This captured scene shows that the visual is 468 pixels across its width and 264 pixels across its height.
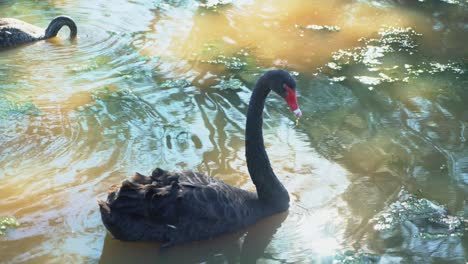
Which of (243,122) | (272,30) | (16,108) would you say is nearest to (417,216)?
(243,122)

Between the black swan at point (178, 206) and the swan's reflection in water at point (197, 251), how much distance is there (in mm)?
56

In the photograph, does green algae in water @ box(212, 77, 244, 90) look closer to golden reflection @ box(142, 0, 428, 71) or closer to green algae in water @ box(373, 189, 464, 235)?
golden reflection @ box(142, 0, 428, 71)

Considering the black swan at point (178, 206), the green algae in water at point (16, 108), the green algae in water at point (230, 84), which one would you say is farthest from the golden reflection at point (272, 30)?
the black swan at point (178, 206)

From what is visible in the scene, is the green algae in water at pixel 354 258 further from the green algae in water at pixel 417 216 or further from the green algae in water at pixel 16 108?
the green algae in water at pixel 16 108

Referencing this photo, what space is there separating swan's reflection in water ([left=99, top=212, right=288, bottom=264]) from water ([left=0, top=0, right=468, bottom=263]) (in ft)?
0.03

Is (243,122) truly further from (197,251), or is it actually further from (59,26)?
(59,26)

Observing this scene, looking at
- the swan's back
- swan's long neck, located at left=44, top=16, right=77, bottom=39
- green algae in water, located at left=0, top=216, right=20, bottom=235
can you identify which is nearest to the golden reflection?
swan's long neck, located at left=44, top=16, right=77, bottom=39

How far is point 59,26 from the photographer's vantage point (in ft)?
25.1

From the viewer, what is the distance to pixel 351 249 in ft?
12.8

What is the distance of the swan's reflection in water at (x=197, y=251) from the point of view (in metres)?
3.88

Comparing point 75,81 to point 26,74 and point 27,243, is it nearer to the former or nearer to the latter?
point 26,74

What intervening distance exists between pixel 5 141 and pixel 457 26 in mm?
5294

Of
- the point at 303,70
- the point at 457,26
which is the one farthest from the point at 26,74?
the point at 457,26

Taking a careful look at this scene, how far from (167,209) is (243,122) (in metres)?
1.81
